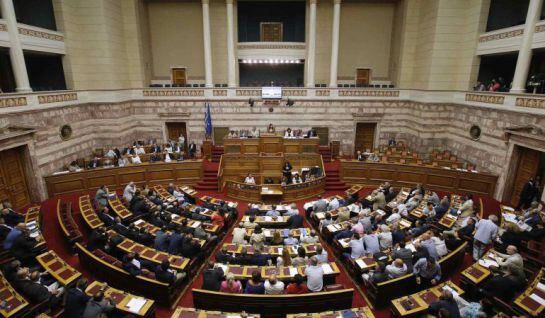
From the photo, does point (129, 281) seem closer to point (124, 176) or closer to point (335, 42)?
point (124, 176)

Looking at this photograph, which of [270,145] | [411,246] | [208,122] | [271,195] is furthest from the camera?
[208,122]

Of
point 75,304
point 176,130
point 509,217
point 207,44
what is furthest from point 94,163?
point 509,217

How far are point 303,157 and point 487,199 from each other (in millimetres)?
8614

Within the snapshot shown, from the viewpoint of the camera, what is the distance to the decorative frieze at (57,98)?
1282cm

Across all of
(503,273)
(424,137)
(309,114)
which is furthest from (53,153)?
(424,137)

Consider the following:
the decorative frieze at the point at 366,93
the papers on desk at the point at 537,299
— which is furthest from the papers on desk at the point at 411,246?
the decorative frieze at the point at 366,93

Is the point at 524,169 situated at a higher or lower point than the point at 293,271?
higher

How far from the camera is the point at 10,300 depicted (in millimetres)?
5727

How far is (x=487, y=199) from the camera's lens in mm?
12828

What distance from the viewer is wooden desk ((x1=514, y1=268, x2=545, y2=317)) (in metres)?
5.48

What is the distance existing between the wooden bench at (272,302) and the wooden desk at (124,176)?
971 centimetres

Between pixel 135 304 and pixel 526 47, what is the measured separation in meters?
16.8

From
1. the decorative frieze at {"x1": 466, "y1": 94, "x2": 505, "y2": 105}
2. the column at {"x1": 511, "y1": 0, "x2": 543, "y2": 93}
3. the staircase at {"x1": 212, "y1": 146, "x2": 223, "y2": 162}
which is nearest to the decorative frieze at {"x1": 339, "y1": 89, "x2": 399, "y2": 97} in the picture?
the decorative frieze at {"x1": 466, "y1": 94, "x2": 505, "y2": 105}

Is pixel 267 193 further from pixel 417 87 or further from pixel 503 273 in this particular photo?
pixel 417 87
